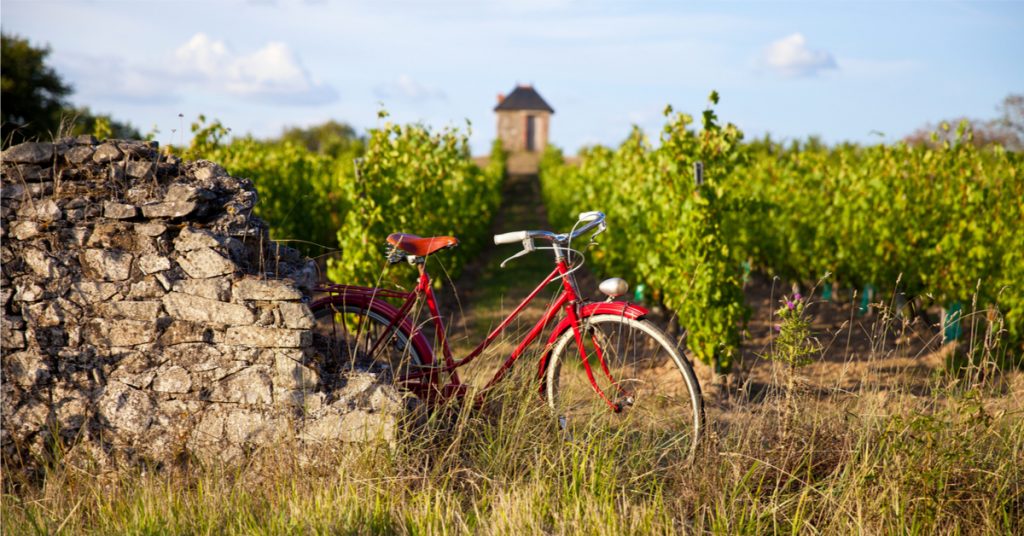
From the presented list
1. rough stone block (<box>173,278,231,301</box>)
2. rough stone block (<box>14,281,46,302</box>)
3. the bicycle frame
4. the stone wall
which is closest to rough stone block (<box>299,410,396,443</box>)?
the stone wall

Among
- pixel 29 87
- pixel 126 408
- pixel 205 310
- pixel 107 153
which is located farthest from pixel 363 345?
pixel 29 87

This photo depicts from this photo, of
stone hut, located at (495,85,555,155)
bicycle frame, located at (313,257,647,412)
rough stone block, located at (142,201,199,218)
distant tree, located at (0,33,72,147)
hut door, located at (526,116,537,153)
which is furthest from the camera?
hut door, located at (526,116,537,153)

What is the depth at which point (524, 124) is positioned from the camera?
50.1 m

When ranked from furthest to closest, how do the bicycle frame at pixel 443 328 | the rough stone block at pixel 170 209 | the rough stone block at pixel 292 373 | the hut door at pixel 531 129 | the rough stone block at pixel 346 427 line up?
the hut door at pixel 531 129
the bicycle frame at pixel 443 328
the rough stone block at pixel 170 209
the rough stone block at pixel 292 373
the rough stone block at pixel 346 427

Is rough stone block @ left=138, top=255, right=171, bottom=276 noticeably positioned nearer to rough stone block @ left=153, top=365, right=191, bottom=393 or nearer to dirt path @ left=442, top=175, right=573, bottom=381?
rough stone block @ left=153, top=365, right=191, bottom=393

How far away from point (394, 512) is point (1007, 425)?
2672 millimetres

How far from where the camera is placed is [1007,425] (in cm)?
372

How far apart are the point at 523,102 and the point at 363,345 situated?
1872 inches

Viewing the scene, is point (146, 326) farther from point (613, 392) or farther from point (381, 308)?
point (613, 392)

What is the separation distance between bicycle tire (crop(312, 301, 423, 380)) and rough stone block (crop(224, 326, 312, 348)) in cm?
12

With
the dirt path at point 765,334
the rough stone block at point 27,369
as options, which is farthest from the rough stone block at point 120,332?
the dirt path at point 765,334

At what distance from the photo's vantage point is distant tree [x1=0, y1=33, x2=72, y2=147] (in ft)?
74.1

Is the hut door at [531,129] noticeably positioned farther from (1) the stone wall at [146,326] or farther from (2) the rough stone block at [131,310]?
(2) the rough stone block at [131,310]

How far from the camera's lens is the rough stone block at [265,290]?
364 centimetres
